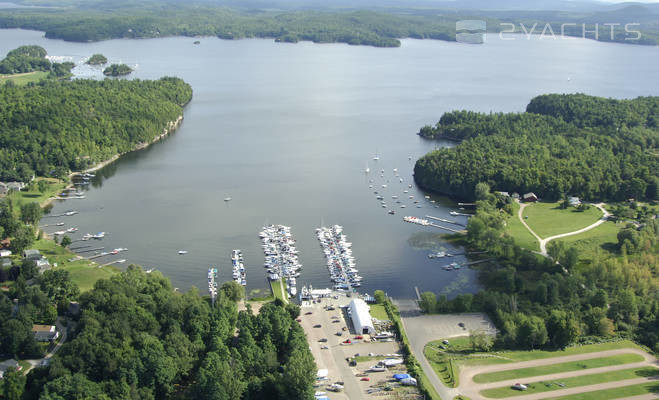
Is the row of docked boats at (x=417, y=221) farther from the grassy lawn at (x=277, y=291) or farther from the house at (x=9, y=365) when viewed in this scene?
the house at (x=9, y=365)

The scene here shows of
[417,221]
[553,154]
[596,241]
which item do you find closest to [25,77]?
[417,221]

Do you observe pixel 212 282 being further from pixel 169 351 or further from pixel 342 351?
pixel 342 351

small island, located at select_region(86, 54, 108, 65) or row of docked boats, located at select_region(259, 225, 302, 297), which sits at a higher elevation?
small island, located at select_region(86, 54, 108, 65)

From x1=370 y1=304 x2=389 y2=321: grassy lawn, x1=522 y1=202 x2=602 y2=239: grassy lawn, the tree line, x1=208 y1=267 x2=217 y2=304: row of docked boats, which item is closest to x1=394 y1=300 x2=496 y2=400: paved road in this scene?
the tree line

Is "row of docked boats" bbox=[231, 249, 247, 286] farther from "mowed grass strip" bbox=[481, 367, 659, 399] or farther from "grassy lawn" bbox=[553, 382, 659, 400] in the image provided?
"grassy lawn" bbox=[553, 382, 659, 400]

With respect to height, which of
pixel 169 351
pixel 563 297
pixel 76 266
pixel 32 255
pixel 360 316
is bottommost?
pixel 563 297

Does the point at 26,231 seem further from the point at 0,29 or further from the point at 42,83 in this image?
the point at 0,29
